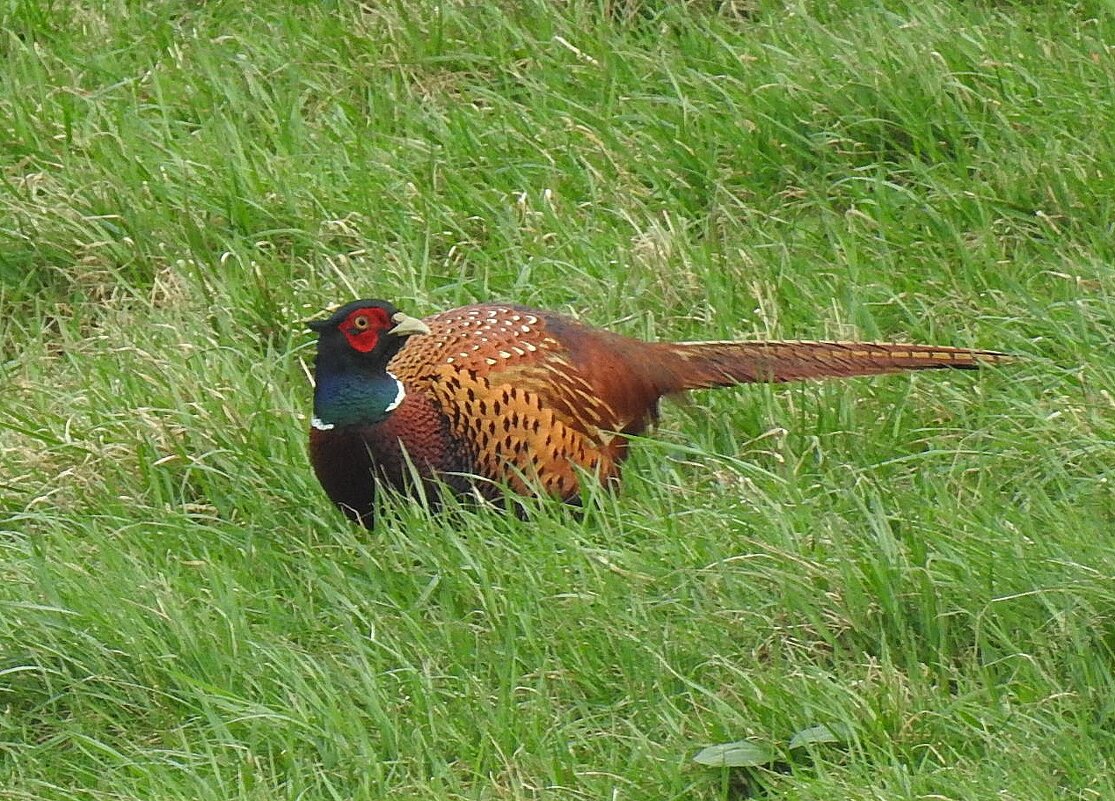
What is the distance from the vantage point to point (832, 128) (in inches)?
205

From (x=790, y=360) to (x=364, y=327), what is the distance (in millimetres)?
881

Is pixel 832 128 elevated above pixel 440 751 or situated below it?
above

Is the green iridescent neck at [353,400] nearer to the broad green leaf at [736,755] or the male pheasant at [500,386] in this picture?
the male pheasant at [500,386]

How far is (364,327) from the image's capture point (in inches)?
168

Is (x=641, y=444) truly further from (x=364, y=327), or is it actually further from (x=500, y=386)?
(x=364, y=327)

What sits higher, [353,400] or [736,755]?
[353,400]

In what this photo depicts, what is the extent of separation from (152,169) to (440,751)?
252cm

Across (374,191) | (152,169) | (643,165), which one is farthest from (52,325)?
(643,165)

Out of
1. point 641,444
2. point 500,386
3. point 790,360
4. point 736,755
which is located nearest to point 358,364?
point 500,386

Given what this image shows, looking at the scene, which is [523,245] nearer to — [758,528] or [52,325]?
[52,325]

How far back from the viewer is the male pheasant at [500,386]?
418 cm

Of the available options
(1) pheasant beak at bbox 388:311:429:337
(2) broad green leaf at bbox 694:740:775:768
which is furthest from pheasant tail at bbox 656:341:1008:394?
(2) broad green leaf at bbox 694:740:775:768

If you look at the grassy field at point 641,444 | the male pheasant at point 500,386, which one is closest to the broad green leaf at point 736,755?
the grassy field at point 641,444

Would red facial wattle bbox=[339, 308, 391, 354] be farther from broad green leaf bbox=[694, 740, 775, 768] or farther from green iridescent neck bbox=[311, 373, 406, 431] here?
broad green leaf bbox=[694, 740, 775, 768]
